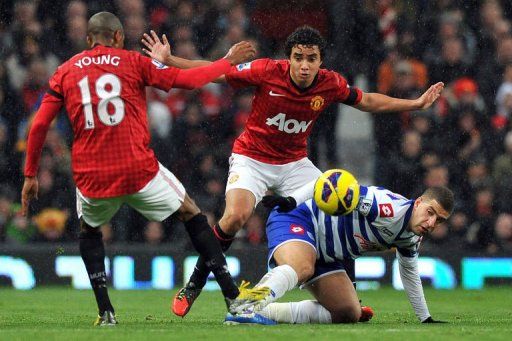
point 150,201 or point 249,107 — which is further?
point 249,107

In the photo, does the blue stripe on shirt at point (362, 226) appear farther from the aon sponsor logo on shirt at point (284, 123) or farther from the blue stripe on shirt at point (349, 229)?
the aon sponsor logo on shirt at point (284, 123)

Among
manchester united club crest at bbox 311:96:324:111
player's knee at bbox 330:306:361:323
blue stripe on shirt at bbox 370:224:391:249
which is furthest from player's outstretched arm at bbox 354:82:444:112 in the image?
player's knee at bbox 330:306:361:323

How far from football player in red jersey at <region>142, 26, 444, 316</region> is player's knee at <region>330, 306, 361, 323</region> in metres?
0.95

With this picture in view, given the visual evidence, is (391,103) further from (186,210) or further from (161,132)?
(161,132)

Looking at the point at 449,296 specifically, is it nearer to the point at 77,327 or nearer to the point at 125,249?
the point at 125,249

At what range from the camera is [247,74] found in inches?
365

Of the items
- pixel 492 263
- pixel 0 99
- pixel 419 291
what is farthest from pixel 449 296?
pixel 0 99

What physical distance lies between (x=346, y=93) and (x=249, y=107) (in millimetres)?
4029

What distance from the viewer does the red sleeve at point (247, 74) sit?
927cm

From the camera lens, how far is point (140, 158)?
766 centimetres

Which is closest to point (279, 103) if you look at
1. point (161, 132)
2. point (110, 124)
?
point (110, 124)

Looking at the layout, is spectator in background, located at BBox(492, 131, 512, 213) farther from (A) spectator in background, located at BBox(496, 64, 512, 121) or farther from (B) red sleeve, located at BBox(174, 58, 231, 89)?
(B) red sleeve, located at BBox(174, 58, 231, 89)

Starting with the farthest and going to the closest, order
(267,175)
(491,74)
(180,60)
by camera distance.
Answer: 1. (491,74)
2. (267,175)
3. (180,60)

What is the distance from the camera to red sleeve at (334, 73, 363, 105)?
371 inches
